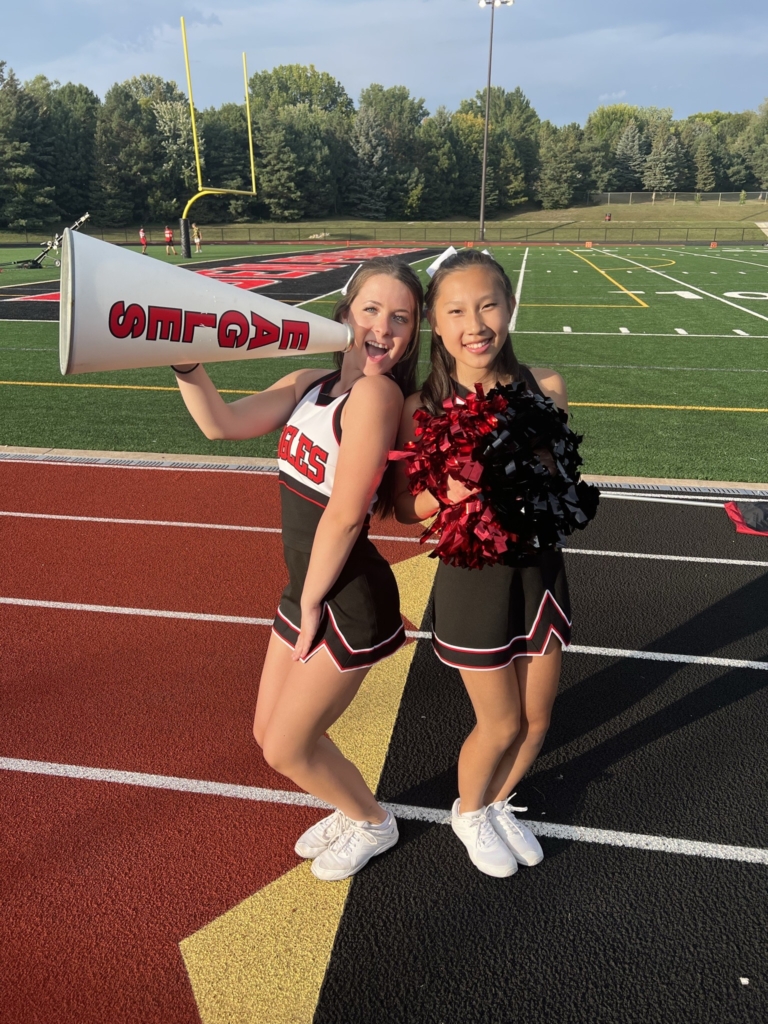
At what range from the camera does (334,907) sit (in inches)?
97.1

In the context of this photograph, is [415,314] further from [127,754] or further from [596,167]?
[596,167]

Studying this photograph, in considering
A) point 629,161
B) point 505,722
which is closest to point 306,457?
point 505,722

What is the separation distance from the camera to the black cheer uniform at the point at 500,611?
2.18 metres

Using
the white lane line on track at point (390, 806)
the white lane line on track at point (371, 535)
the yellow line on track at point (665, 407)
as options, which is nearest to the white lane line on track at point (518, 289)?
the yellow line on track at point (665, 407)

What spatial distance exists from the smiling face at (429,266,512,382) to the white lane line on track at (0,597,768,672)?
2277 millimetres

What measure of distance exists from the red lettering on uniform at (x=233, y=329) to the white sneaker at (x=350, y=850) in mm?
1677

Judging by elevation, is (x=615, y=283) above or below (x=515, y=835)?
above

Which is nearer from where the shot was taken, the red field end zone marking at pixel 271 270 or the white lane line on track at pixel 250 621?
the white lane line on track at pixel 250 621

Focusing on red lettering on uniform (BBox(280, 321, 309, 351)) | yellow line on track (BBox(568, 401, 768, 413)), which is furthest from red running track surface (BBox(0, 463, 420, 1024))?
yellow line on track (BBox(568, 401, 768, 413))

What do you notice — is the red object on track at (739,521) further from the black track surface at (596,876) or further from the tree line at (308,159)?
the tree line at (308,159)

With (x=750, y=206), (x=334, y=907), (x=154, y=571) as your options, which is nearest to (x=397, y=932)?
(x=334, y=907)

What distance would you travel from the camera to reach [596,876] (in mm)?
2609

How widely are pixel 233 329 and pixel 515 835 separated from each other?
78.7 inches

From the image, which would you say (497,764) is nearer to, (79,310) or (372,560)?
(372,560)
